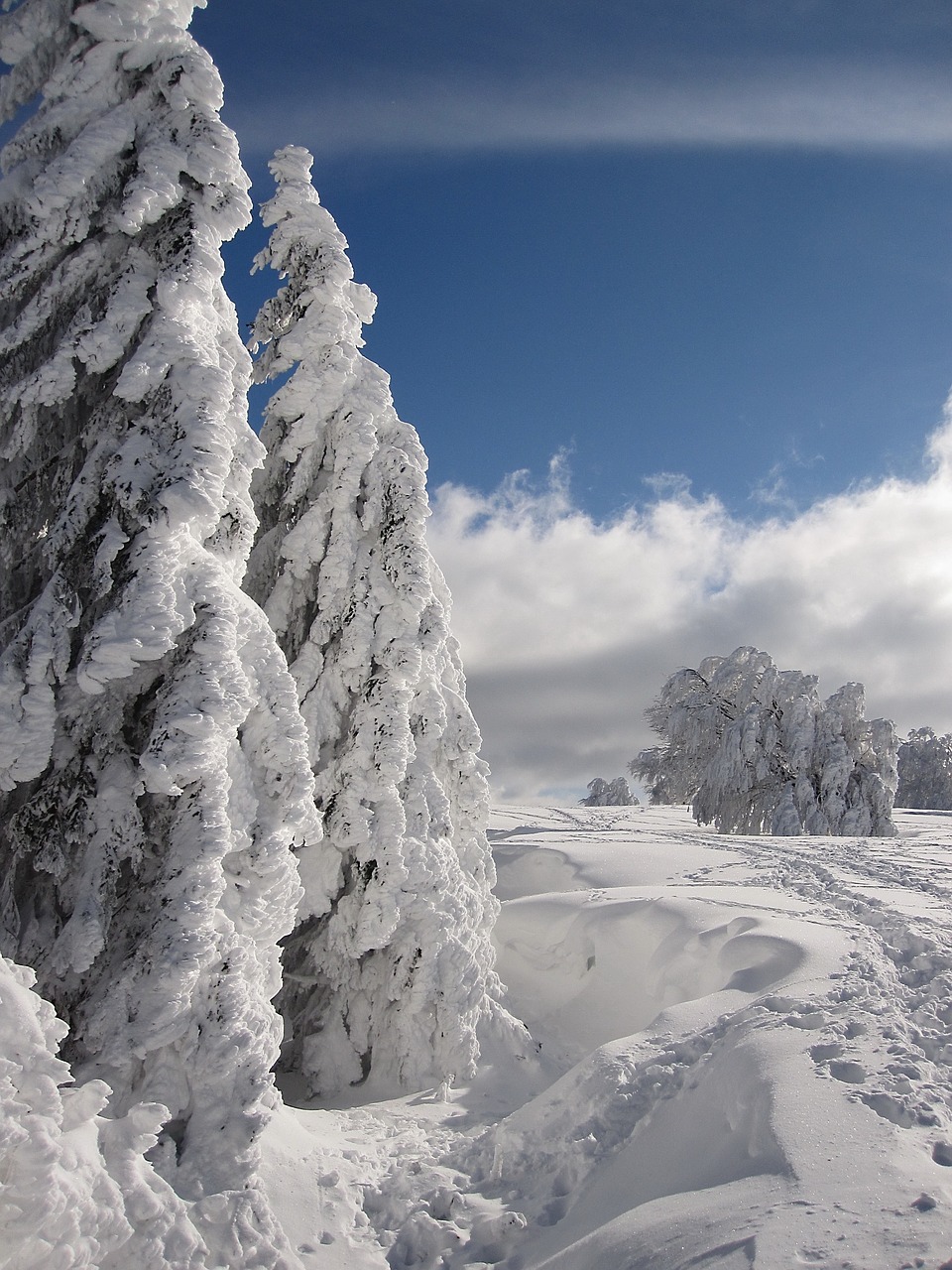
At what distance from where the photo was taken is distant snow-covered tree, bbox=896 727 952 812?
39062mm

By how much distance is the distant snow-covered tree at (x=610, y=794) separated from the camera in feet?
119

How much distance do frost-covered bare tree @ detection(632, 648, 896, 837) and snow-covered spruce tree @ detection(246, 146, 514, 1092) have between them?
54.3 ft

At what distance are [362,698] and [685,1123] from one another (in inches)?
164

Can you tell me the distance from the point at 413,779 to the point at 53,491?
12.1ft

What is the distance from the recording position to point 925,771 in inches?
1578

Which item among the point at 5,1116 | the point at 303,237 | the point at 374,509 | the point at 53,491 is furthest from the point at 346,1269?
the point at 303,237

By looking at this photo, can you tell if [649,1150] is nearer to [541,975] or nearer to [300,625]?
[541,975]

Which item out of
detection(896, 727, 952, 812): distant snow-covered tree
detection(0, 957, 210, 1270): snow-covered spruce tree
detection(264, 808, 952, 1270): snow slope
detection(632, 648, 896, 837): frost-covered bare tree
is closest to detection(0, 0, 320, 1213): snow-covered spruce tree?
detection(0, 957, 210, 1270): snow-covered spruce tree

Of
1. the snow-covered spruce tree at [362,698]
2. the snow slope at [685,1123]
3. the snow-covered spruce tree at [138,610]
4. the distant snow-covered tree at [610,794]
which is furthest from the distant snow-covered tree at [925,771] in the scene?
the snow-covered spruce tree at [138,610]

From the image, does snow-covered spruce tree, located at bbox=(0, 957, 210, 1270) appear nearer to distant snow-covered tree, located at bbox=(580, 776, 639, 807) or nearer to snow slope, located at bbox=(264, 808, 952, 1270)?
snow slope, located at bbox=(264, 808, 952, 1270)

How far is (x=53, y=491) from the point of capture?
5305 mm

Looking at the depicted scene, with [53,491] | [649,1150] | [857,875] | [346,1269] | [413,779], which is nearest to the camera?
[346,1269]

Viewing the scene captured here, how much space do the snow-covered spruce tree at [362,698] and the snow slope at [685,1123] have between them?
2.39 ft

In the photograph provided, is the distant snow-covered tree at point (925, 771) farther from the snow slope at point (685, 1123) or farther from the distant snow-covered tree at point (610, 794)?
the snow slope at point (685, 1123)
